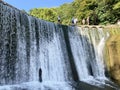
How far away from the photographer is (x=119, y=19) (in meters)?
27.9

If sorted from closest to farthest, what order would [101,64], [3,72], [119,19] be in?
[3,72], [101,64], [119,19]

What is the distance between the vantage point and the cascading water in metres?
13.5

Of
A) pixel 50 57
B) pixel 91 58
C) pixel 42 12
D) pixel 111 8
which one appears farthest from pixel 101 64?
pixel 42 12

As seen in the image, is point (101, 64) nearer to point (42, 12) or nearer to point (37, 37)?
point (37, 37)

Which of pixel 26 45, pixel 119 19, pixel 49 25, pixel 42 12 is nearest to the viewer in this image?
pixel 26 45

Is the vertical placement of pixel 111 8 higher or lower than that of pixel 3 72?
higher

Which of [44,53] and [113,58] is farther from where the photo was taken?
[113,58]

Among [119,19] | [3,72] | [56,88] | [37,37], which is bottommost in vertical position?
[56,88]

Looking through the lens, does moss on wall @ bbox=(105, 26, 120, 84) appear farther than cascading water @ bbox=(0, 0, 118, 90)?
Yes

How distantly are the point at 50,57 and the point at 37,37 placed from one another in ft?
4.88

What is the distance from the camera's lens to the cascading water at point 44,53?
13.5 meters

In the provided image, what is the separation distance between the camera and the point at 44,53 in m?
16.2

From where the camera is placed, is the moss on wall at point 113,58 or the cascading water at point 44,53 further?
the moss on wall at point 113,58

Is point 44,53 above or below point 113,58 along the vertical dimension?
above
